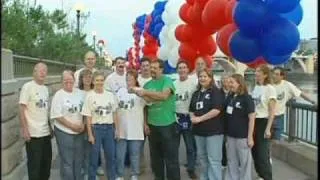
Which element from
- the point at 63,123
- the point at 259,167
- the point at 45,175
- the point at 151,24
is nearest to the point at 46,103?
the point at 63,123

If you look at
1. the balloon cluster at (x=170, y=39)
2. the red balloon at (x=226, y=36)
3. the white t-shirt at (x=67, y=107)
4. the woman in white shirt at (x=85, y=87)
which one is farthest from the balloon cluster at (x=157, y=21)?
the white t-shirt at (x=67, y=107)

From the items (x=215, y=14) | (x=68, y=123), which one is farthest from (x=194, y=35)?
(x=68, y=123)

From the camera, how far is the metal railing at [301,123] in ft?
29.6

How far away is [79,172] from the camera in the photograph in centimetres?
697

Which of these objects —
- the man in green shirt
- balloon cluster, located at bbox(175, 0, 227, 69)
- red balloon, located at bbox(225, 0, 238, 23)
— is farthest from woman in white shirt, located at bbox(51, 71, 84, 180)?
balloon cluster, located at bbox(175, 0, 227, 69)

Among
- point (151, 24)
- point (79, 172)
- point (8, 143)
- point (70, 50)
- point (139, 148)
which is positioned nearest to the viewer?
point (8, 143)

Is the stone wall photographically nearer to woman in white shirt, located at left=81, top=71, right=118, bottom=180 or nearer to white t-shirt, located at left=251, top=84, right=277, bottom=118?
woman in white shirt, located at left=81, top=71, right=118, bottom=180

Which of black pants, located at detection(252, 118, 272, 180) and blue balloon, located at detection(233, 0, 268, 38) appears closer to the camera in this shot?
black pants, located at detection(252, 118, 272, 180)

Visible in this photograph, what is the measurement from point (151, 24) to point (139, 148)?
12.9 meters

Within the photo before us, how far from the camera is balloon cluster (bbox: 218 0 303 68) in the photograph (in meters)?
7.82

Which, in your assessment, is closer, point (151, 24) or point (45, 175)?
point (45, 175)

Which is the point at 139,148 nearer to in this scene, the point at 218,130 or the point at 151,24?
the point at 218,130

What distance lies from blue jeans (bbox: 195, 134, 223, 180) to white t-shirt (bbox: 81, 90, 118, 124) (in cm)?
117

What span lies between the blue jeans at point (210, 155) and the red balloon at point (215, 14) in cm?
293
